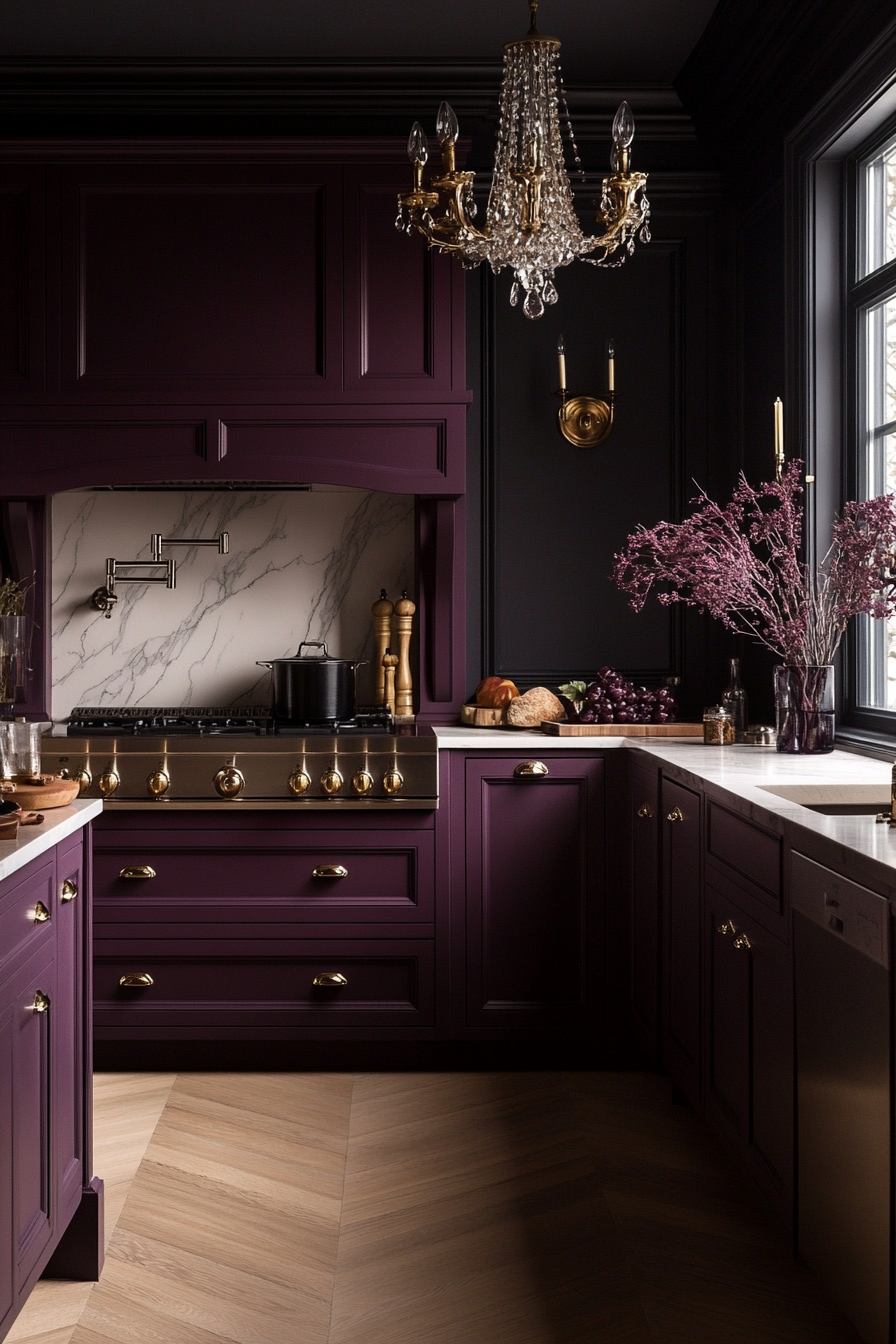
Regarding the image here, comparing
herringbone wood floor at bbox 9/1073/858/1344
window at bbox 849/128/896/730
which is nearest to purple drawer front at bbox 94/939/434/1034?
herringbone wood floor at bbox 9/1073/858/1344

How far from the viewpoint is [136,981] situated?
9.91 ft

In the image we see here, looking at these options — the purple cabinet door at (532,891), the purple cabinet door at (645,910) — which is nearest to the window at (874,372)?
the purple cabinet door at (645,910)

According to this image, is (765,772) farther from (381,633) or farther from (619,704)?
(381,633)

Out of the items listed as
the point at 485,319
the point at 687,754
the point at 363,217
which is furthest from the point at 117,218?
the point at 687,754

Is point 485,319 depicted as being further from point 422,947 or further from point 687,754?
point 422,947

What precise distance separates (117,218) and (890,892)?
9.23 ft

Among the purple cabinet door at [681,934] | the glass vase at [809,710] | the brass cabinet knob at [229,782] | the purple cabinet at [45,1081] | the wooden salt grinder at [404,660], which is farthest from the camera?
the wooden salt grinder at [404,660]

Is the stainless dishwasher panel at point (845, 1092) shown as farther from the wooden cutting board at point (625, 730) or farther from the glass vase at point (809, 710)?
the wooden cutting board at point (625, 730)

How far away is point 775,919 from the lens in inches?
77.3

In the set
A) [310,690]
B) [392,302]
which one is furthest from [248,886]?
[392,302]

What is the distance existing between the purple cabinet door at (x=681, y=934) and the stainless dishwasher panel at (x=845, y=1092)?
0.62 meters

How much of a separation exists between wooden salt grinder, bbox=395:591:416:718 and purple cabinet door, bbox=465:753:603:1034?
500 mm

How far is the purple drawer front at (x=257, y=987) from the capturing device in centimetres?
303

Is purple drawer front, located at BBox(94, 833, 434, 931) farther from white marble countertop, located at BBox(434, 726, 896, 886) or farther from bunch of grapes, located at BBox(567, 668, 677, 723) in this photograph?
bunch of grapes, located at BBox(567, 668, 677, 723)
